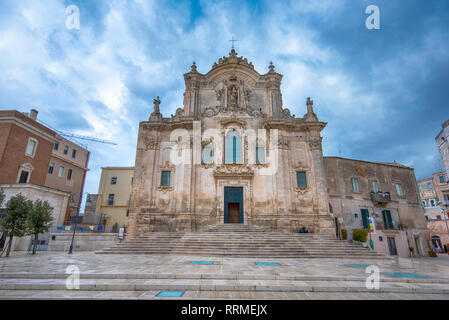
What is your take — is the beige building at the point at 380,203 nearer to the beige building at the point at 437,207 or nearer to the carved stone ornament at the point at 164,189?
the beige building at the point at 437,207

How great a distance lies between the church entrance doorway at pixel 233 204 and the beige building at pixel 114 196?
21426 mm

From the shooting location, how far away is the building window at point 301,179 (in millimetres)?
21370

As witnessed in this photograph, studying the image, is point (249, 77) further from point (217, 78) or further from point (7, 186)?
point (7, 186)

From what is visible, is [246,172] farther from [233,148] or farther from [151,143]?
[151,143]

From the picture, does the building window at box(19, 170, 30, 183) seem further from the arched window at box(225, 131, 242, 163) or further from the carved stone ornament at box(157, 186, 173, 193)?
the arched window at box(225, 131, 242, 163)

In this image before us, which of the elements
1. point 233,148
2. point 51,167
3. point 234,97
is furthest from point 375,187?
point 51,167

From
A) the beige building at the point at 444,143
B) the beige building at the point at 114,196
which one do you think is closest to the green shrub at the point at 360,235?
the beige building at the point at 444,143

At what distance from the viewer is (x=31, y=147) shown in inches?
989

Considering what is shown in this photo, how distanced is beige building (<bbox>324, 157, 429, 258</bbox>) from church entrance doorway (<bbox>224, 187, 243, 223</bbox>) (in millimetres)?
9547

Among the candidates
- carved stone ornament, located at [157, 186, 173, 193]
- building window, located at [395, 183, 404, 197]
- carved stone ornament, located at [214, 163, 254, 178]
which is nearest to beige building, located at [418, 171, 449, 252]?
building window, located at [395, 183, 404, 197]

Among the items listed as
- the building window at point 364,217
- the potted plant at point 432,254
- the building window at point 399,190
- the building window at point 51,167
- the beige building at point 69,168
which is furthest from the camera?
the beige building at point 69,168

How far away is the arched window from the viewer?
71.8ft

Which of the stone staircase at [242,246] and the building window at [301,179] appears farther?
the building window at [301,179]
